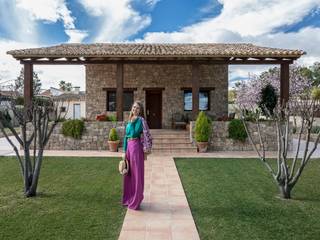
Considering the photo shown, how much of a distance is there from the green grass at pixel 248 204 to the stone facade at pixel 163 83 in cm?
824

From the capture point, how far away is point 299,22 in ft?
59.6

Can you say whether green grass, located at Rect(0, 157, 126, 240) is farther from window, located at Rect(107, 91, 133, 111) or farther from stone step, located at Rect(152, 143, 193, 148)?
window, located at Rect(107, 91, 133, 111)

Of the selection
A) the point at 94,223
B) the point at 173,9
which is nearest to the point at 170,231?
the point at 94,223

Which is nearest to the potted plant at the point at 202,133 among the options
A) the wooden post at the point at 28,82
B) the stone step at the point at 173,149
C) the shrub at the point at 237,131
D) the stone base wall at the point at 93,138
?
the stone step at the point at 173,149

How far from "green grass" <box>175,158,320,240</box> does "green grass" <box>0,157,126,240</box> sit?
1446 millimetres

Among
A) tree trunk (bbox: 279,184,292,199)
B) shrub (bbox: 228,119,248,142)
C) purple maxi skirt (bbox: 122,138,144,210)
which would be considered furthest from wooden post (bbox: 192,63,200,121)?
purple maxi skirt (bbox: 122,138,144,210)

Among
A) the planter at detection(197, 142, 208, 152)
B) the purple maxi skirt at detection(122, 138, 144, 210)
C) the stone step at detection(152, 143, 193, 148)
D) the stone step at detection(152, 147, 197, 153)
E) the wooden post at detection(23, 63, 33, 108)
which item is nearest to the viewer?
the purple maxi skirt at detection(122, 138, 144, 210)

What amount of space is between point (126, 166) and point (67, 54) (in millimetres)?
8716

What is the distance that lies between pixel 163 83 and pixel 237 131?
552cm

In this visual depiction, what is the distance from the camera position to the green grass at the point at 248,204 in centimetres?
448

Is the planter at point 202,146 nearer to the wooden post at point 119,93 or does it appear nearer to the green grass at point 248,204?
the green grass at point 248,204

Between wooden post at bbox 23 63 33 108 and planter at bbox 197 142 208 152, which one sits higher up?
wooden post at bbox 23 63 33 108

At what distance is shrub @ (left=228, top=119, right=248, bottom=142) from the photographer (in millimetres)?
12844

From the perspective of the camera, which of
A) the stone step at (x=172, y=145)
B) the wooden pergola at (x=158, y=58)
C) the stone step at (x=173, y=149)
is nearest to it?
the stone step at (x=173, y=149)
